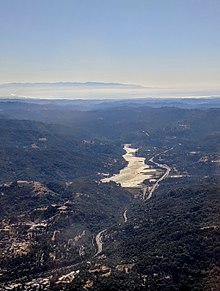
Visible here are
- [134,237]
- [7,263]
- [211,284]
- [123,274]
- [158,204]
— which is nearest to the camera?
[211,284]

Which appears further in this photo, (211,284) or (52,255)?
(52,255)

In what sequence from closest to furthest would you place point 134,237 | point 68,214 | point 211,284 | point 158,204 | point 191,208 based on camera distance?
1. point 211,284
2. point 134,237
3. point 191,208
4. point 68,214
5. point 158,204

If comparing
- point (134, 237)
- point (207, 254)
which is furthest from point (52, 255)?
point (207, 254)

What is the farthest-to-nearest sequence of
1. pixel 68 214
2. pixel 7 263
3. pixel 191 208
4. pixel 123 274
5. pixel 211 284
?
pixel 68 214
pixel 191 208
pixel 7 263
pixel 123 274
pixel 211 284

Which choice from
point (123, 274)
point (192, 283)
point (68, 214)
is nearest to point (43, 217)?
point (68, 214)

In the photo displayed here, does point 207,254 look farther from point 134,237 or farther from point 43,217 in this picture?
point 43,217

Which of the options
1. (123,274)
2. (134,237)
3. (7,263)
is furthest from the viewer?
(134,237)

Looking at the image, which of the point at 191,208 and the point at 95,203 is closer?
the point at 191,208

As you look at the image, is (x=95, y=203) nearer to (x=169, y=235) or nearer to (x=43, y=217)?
(x=43, y=217)

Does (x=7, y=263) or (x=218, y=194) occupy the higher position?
(x=218, y=194)
